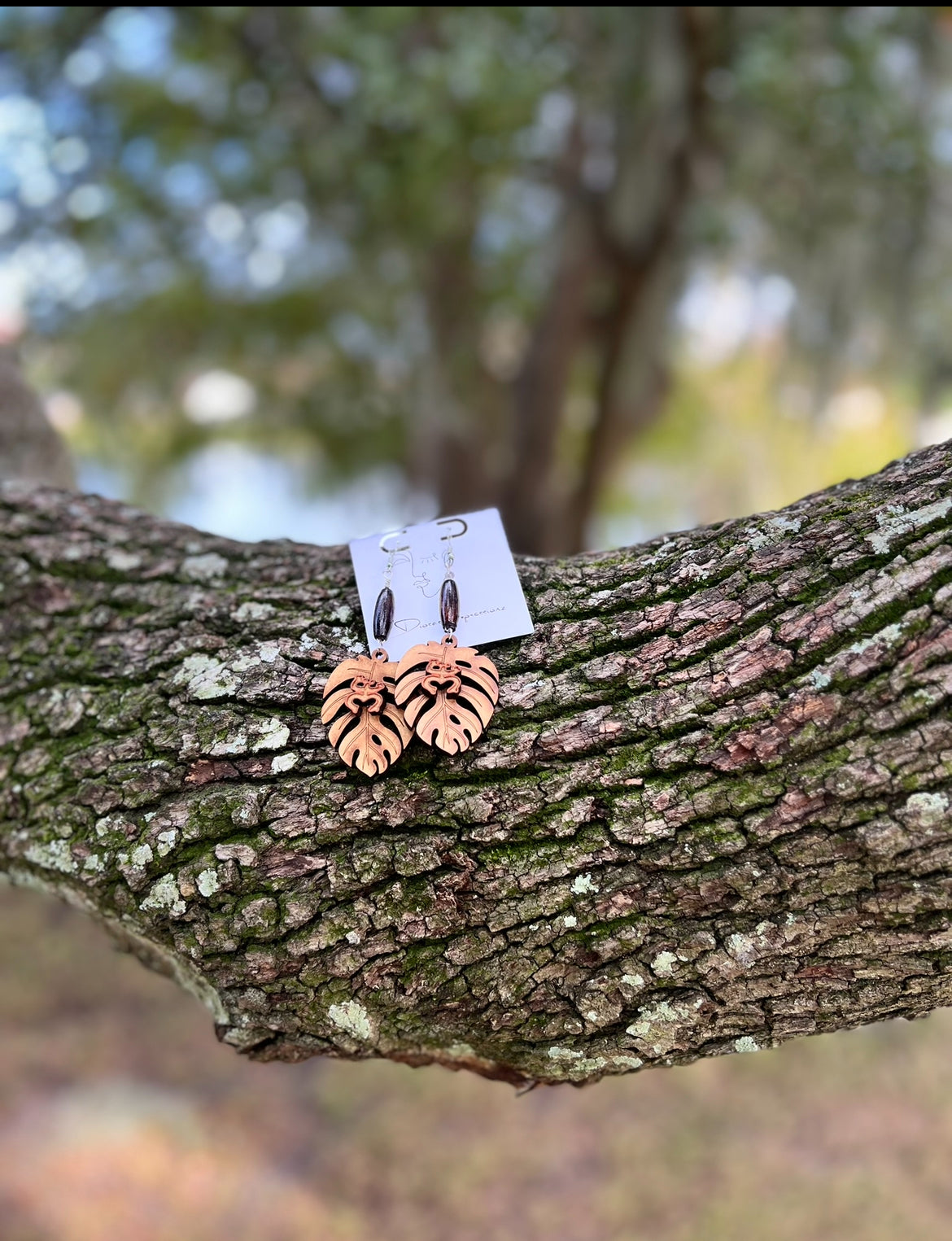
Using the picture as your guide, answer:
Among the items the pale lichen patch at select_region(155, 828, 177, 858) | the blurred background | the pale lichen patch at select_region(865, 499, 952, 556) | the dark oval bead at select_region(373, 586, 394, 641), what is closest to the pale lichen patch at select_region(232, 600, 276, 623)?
the dark oval bead at select_region(373, 586, 394, 641)

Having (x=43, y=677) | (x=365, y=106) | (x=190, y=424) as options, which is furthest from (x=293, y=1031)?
(x=190, y=424)

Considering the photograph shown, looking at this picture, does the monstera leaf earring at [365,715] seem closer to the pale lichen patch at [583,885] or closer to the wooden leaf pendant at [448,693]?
the wooden leaf pendant at [448,693]

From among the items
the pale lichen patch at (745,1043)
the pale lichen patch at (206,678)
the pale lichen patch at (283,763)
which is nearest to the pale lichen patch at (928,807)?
the pale lichen patch at (745,1043)

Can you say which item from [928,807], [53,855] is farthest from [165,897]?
[928,807]

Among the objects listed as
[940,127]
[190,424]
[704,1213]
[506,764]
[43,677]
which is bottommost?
[704,1213]

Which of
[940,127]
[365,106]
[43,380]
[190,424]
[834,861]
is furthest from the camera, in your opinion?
[190,424]

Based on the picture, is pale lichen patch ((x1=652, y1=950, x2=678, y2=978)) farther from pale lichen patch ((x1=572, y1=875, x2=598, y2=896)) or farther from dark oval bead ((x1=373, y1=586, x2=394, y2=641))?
dark oval bead ((x1=373, y1=586, x2=394, y2=641))

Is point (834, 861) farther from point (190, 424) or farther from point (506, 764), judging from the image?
point (190, 424)
